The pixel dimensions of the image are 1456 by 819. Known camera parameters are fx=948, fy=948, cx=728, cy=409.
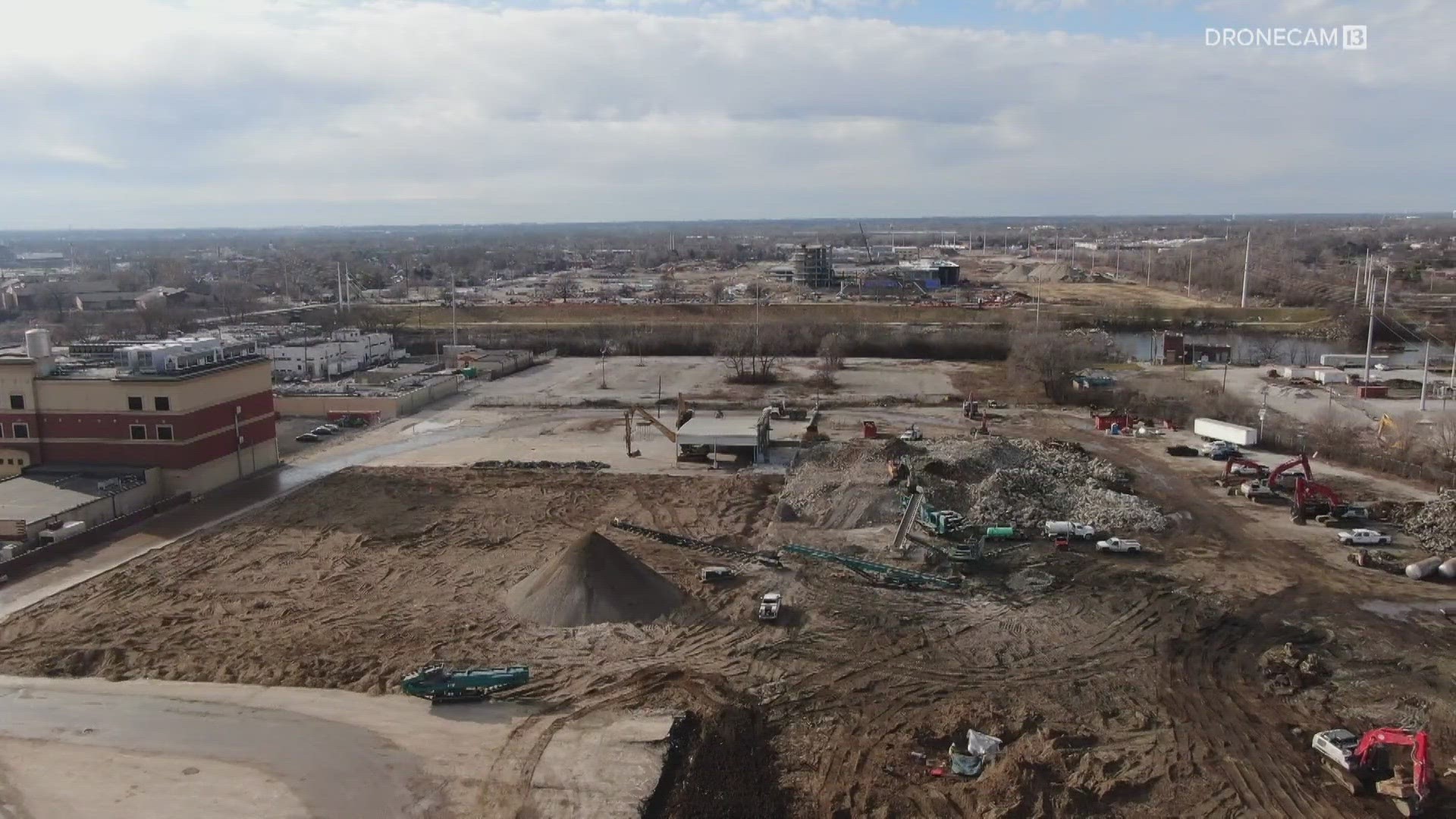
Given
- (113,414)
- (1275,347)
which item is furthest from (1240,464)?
(1275,347)

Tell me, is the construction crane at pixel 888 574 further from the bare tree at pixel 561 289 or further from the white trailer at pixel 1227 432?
the bare tree at pixel 561 289

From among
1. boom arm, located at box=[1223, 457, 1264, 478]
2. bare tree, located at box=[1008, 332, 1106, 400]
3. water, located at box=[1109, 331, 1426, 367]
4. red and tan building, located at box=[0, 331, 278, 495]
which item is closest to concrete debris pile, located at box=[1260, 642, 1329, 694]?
boom arm, located at box=[1223, 457, 1264, 478]

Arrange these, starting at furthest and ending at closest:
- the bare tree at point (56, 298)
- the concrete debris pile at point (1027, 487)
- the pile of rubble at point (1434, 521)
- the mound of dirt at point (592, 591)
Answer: the bare tree at point (56, 298) < the concrete debris pile at point (1027, 487) < the pile of rubble at point (1434, 521) < the mound of dirt at point (592, 591)

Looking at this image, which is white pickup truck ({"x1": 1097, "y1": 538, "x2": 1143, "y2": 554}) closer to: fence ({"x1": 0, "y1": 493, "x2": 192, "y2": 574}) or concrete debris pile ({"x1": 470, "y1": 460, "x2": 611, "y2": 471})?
concrete debris pile ({"x1": 470, "y1": 460, "x2": 611, "y2": 471})

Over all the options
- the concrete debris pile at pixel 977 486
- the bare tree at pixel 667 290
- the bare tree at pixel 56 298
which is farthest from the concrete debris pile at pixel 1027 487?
the bare tree at pixel 56 298

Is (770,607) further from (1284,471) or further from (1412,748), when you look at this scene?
(1284,471)

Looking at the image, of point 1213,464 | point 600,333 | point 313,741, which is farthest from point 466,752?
point 600,333

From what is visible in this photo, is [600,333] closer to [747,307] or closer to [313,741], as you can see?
[747,307]
